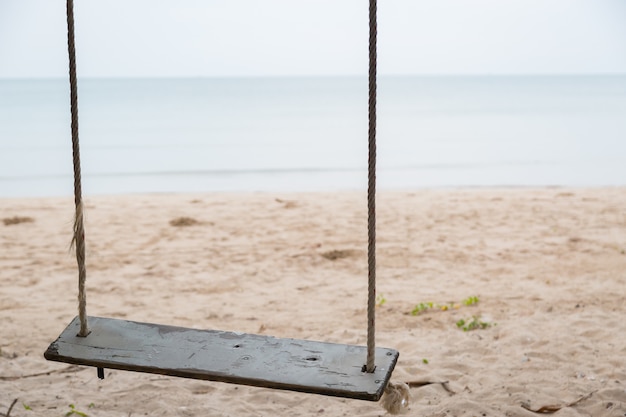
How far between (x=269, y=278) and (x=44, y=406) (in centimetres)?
203

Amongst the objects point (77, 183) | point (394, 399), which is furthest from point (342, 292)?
point (77, 183)

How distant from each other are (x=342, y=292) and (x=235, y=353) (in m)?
2.42

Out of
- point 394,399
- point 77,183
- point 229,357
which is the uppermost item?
point 77,183

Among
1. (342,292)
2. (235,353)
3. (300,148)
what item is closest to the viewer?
(235,353)

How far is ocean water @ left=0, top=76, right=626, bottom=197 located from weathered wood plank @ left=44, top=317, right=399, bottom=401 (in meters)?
7.57

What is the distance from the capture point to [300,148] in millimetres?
13570

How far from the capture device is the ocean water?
32.1 ft

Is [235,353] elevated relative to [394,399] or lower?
elevated

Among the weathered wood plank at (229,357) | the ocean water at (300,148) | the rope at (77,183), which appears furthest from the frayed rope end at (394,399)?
the ocean water at (300,148)

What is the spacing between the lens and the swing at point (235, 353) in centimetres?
138

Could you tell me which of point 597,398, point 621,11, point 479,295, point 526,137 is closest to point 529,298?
point 479,295

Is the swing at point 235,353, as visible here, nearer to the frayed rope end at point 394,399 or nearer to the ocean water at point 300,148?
the frayed rope end at point 394,399

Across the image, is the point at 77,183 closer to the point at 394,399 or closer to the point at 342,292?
the point at 394,399

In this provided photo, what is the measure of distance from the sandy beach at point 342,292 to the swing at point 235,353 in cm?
A: 80
